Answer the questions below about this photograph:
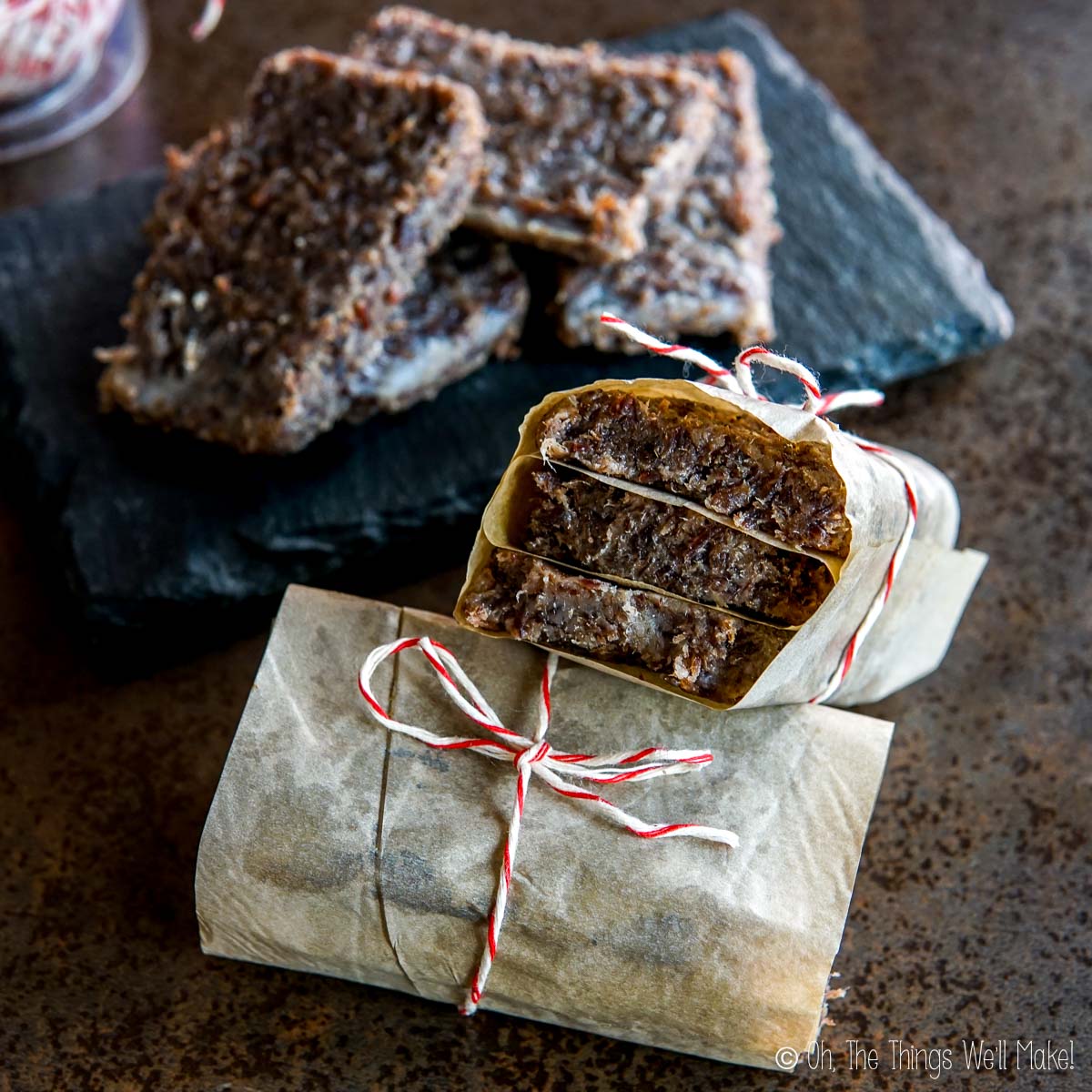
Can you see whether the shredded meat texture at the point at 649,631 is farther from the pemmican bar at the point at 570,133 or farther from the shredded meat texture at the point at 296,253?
the pemmican bar at the point at 570,133

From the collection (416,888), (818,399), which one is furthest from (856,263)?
(416,888)

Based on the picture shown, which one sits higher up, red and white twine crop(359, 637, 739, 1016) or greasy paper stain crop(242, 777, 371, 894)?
red and white twine crop(359, 637, 739, 1016)

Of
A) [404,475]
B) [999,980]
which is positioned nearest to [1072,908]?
[999,980]

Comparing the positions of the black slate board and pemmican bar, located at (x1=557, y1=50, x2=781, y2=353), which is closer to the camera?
the black slate board

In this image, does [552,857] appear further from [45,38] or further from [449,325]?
[45,38]

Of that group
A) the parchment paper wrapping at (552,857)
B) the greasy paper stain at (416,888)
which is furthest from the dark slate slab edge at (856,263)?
the greasy paper stain at (416,888)

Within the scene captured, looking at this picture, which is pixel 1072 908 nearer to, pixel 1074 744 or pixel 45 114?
pixel 1074 744

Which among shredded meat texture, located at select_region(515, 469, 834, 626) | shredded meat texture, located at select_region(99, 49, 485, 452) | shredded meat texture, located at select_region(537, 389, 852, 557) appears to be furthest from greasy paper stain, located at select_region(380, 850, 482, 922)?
shredded meat texture, located at select_region(99, 49, 485, 452)

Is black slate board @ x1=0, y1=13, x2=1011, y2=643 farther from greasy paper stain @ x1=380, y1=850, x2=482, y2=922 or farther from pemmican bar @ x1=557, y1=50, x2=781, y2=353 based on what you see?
greasy paper stain @ x1=380, y1=850, x2=482, y2=922
